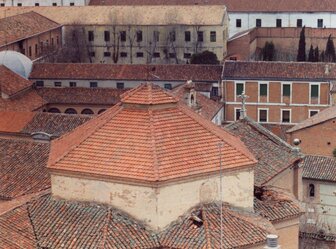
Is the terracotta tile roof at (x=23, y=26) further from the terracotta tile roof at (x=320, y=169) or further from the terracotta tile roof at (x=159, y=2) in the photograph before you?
the terracotta tile roof at (x=320, y=169)

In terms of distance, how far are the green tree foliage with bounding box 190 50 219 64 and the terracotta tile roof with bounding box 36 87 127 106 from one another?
14.9 m

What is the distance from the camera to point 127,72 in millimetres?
51688

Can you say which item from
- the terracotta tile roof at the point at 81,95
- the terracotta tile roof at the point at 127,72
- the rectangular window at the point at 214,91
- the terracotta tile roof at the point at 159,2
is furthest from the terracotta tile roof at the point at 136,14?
the terracotta tile roof at the point at 81,95

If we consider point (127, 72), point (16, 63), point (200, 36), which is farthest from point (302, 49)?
point (16, 63)

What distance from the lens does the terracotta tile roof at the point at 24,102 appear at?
4254 centimetres

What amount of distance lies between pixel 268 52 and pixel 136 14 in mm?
11332

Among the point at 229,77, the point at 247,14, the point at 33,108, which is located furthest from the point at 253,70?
the point at 247,14

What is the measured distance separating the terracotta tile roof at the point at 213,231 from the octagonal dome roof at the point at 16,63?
113ft

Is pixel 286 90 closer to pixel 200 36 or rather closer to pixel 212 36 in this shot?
pixel 212 36

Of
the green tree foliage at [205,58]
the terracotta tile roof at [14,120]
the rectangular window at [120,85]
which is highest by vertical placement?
the terracotta tile roof at [14,120]

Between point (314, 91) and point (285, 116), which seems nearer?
point (314, 91)

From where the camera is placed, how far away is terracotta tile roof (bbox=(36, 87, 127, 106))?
46812mm

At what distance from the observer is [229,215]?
17.6 metres

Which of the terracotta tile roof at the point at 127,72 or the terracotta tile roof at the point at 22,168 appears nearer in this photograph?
the terracotta tile roof at the point at 22,168
